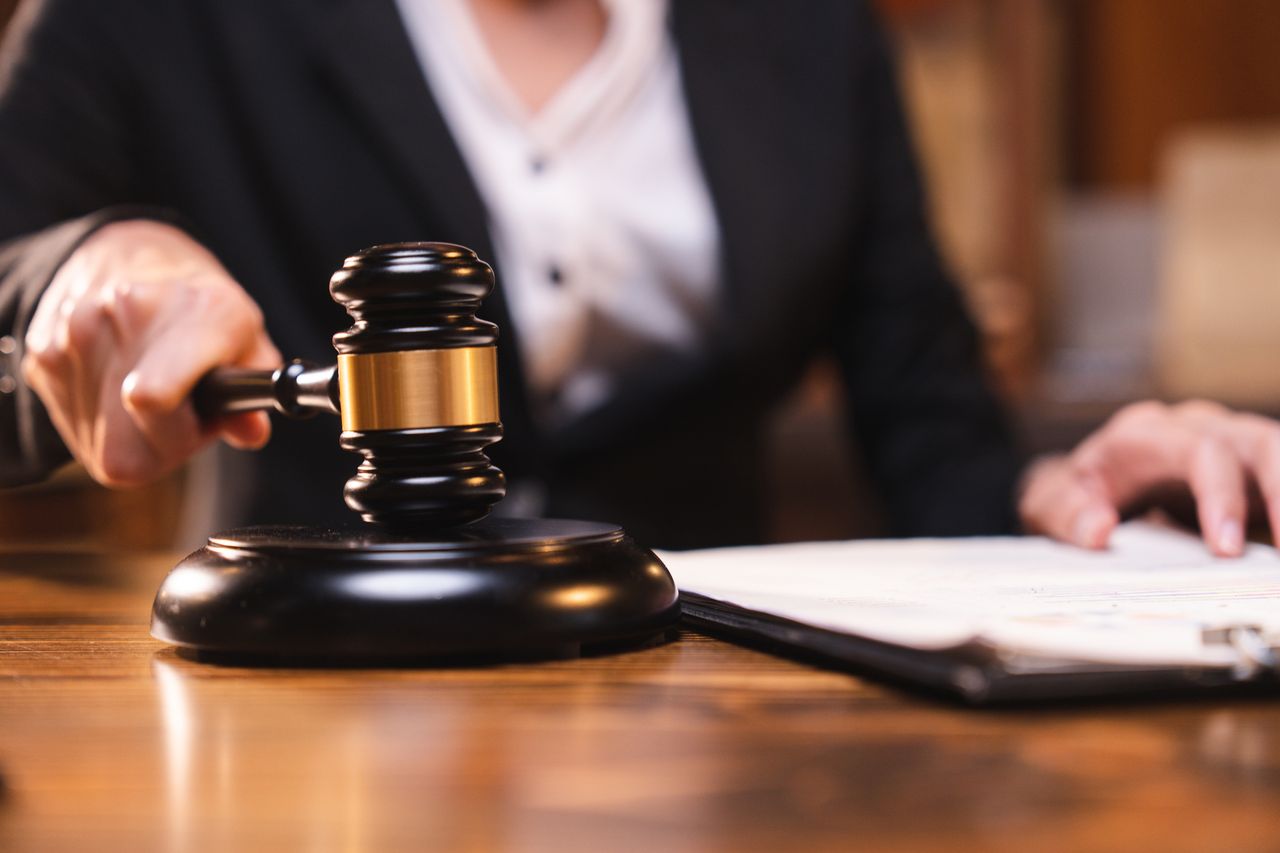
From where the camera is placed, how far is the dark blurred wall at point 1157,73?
12.4ft

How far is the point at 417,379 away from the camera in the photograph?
49 centimetres

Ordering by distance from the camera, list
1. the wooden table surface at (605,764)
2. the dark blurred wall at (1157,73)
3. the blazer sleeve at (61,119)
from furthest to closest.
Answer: the dark blurred wall at (1157,73), the blazer sleeve at (61,119), the wooden table surface at (605,764)

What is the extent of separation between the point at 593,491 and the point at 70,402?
2.16ft

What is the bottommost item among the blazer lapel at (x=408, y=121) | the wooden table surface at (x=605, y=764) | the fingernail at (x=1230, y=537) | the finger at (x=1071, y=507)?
the finger at (x=1071, y=507)

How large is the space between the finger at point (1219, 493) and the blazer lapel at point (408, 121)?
0.62 metres

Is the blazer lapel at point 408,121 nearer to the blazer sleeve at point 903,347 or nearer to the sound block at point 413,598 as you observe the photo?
the blazer sleeve at point 903,347

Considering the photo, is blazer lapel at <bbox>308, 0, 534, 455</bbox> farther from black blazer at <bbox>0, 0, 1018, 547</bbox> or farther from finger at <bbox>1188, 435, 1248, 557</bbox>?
finger at <bbox>1188, 435, 1248, 557</bbox>

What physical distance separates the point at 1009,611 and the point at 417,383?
9.2 inches

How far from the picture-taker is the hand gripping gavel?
485 millimetres

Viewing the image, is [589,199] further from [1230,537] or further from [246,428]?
[1230,537]

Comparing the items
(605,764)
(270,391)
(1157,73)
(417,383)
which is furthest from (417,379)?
(1157,73)

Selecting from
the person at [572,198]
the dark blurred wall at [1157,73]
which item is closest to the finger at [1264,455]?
the person at [572,198]

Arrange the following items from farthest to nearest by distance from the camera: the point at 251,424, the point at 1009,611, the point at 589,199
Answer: the point at 589,199
the point at 251,424
the point at 1009,611

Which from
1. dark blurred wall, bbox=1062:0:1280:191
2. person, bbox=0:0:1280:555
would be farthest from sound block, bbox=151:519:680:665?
dark blurred wall, bbox=1062:0:1280:191
